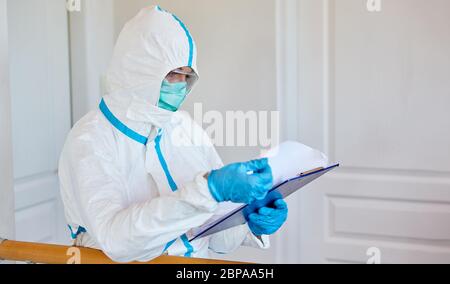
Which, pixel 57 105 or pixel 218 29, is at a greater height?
pixel 218 29

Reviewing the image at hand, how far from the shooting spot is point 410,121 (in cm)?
205

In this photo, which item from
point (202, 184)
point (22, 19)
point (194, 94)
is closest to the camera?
point (202, 184)

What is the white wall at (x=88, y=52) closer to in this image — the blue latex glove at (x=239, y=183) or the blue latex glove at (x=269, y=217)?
the blue latex glove at (x=269, y=217)

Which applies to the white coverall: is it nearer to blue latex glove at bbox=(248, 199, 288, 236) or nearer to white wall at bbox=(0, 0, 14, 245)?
blue latex glove at bbox=(248, 199, 288, 236)

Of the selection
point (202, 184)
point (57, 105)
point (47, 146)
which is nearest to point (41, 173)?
point (47, 146)

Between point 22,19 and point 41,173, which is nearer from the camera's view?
point 22,19

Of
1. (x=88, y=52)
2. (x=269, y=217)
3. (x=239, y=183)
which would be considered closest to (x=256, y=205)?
(x=269, y=217)

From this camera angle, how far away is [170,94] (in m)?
1.34

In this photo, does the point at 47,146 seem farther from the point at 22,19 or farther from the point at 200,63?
the point at 200,63

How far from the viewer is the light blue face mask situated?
1335mm

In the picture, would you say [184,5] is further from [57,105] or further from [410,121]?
[410,121]
